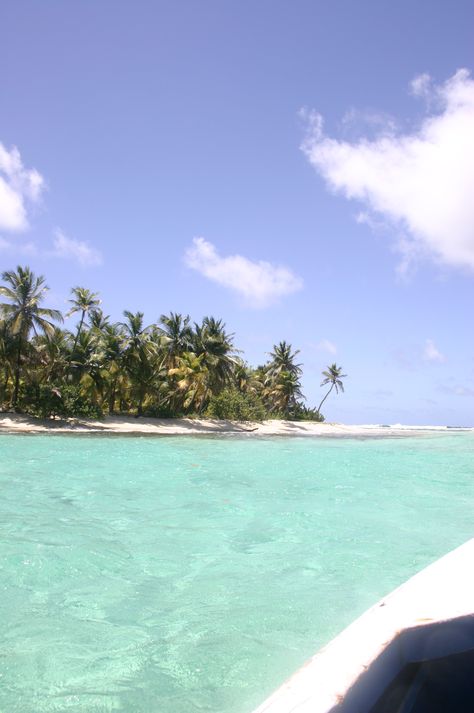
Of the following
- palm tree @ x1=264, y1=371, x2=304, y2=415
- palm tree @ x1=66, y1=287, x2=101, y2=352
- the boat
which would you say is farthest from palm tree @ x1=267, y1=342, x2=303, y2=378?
the boat

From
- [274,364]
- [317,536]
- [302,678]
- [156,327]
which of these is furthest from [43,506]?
[274,364]

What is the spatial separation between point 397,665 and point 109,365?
37.6 metres

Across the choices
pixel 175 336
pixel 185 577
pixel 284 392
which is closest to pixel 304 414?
pixel 284 392

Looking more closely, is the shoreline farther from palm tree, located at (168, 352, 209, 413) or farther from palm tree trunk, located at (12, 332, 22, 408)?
palm tree, located at (168, 352, 209, 413)

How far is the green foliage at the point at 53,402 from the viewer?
33.7 metres

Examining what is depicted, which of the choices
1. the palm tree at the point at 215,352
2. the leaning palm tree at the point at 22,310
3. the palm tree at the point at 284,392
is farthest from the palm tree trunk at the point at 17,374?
the palm tree at the point at 284,392

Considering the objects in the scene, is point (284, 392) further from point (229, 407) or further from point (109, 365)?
point (109, 365)

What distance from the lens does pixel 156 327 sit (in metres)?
42.4

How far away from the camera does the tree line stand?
33.7m

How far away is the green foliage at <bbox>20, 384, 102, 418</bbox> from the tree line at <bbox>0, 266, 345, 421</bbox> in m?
0.07

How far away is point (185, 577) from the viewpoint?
5832mm

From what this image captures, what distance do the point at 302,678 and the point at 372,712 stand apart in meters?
0.35

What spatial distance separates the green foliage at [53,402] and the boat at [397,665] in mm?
33856

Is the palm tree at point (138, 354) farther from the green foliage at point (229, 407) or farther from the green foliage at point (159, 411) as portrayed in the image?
the green foliage at point (229, 407)
